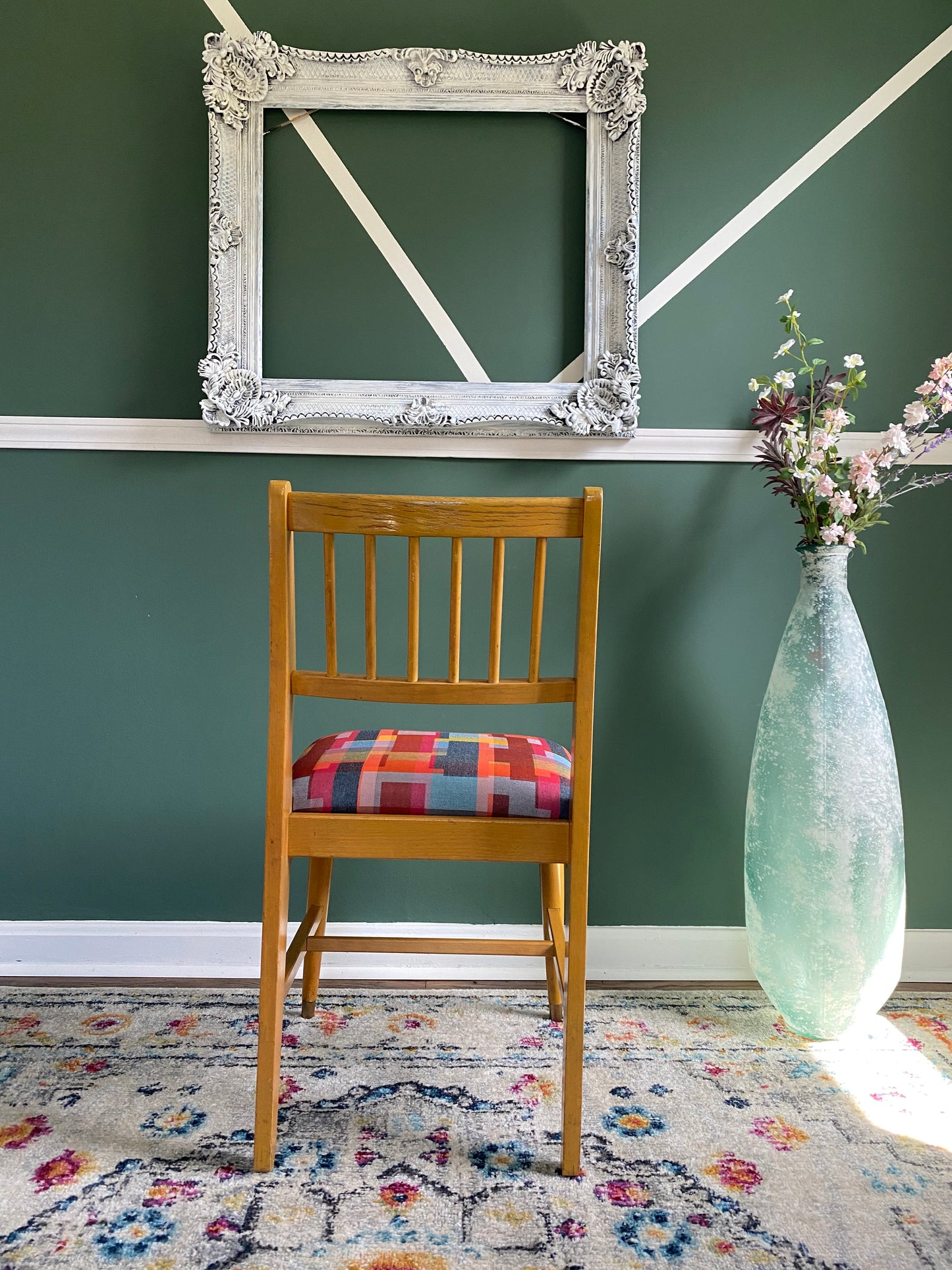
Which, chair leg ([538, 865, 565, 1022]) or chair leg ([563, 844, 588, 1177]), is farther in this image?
chair leg ([538, 865, 565, 1022])

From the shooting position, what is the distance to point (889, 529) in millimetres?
1906

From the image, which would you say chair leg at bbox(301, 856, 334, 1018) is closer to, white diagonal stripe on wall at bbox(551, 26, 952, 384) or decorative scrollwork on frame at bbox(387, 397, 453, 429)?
decorative scrollwork on frame at bbox(387, 397, 453, 429)

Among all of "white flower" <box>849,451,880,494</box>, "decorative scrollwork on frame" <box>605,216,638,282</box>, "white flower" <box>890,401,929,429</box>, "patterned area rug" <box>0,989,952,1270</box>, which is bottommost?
"patterned area rug" <box>0,989,952,1270</box>

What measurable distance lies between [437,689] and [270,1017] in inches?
21.4

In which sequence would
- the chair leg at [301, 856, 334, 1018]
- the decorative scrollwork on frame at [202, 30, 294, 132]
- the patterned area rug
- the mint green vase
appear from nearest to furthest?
the patterned area rug < the mint green vase < the chair leg at [301, 856, 334, 1018] < the decorative scrollwork on frame at [202, 30, 294, 132]

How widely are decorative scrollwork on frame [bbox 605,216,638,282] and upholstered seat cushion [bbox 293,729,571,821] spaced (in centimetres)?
112

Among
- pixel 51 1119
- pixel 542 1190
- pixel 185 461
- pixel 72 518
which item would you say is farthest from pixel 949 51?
pixel 51 1119

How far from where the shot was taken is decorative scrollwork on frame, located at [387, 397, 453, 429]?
182 cm

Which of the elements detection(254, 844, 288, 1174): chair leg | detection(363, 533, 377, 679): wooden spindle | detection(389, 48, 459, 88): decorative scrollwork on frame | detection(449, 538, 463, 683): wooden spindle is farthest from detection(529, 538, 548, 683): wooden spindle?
detection(389, 48, 459, 88): decorative scrollwork on frame

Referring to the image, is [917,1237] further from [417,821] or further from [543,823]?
[417,821]

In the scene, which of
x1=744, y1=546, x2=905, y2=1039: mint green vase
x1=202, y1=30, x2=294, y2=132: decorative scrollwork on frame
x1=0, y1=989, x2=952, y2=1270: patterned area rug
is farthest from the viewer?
x1=202, y1=30, x2=294, y2=132: decorative scrollwork on frame

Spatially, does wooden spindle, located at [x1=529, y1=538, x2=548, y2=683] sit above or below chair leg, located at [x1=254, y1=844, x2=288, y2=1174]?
above

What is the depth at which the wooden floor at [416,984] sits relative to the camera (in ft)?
6.02

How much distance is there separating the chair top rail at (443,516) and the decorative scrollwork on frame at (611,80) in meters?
1.13
